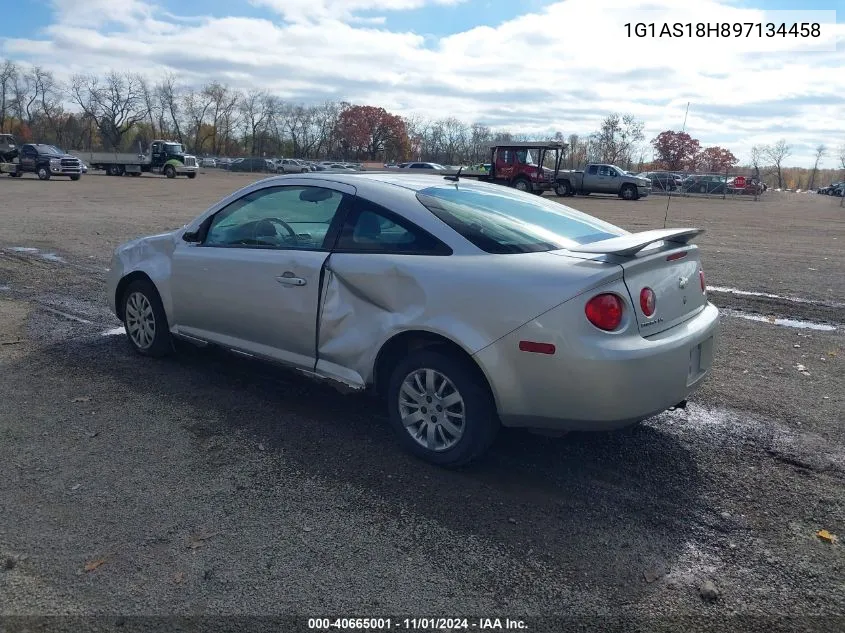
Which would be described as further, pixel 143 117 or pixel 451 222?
pixel 143 117

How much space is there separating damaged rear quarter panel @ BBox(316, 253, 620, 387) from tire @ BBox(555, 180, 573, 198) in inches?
1331

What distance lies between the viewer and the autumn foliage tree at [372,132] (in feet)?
362

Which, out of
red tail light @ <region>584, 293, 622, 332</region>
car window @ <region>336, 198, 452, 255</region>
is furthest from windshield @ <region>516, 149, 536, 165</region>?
red tail light @ <region>584, 293, 622, 332</region>

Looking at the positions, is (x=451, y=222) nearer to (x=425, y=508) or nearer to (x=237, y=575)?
(x=425, y=508)

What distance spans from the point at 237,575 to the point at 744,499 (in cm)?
250

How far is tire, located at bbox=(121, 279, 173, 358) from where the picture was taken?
561 centimetres

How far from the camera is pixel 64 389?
5.15 meters

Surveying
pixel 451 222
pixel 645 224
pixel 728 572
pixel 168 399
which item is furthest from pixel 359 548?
pixel 645 224

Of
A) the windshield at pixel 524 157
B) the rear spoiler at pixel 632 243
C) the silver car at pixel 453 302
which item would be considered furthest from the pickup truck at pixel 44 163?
the rear spoiler at pixel 632 243

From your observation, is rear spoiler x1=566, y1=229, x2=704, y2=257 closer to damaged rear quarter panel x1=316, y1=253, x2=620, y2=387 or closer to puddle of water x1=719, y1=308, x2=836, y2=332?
damaged rear quarter panel x1=316, y1=253, x2=620, y2=387

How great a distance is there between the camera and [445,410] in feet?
12.8

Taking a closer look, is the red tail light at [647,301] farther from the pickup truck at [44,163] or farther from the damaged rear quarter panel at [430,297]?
the pickup truck at [44,163]

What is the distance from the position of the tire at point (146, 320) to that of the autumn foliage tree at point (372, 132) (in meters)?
107

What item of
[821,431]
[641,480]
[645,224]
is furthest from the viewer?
[645,224]
